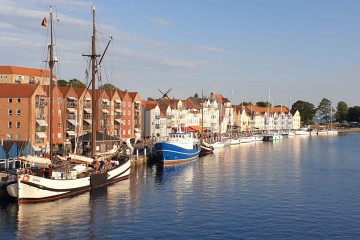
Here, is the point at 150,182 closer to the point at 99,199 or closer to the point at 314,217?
the point at 99,199

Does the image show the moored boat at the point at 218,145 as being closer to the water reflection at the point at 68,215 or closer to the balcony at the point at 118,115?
the balcony at the point at 118,115

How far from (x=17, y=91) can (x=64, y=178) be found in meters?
35.5

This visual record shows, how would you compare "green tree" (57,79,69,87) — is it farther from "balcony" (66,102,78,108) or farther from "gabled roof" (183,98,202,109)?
"balcony" (66,102,78,108)

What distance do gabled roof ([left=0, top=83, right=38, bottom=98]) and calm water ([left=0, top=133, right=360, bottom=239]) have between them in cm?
2561

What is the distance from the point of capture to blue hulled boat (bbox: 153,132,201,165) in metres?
85.4

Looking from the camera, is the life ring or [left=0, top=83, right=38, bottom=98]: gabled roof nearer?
the life ring

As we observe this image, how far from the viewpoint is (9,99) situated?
3201 inches

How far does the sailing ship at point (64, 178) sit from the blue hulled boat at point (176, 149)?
1908 cm

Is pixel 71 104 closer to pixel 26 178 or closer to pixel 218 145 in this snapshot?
pixel 218 145

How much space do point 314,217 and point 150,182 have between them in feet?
87.2

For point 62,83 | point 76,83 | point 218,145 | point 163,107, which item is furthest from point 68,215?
point 76,83

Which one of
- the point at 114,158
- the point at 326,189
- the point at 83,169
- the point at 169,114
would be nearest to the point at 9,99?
the point at 114,158

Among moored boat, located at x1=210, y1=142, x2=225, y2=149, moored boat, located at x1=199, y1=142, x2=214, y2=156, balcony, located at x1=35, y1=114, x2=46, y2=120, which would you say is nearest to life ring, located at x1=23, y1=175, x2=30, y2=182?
balcony, located at x1=35, y1=114, x2=46, y2=120

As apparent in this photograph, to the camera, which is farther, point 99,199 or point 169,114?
point 169,114
